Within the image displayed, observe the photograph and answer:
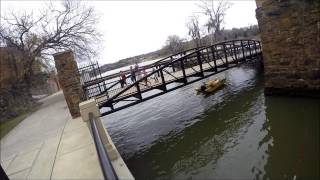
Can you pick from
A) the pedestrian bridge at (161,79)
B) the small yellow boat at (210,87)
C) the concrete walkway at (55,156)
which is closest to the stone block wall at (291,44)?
the pedestrian bridge at (161,79)

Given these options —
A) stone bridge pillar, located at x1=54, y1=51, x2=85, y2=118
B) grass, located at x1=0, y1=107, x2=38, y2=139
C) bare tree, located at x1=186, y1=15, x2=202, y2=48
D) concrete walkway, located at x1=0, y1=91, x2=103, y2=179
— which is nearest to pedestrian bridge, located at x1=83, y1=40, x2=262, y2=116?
stone bridge pillar, located at x1=54, y1=51, x2=85, y2=118

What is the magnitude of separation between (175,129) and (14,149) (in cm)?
603

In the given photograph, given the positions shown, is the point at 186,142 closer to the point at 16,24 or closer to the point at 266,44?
the point at 266,44

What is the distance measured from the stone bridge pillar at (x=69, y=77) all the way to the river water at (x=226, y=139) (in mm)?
2655

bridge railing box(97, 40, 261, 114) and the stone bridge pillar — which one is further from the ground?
the stone bridge pillar

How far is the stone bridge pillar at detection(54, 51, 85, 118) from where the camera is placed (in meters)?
11.1

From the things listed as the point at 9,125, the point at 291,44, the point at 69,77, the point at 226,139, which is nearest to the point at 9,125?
the point at 9,125

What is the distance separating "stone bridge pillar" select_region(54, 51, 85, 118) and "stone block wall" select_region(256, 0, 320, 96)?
7.78 metres

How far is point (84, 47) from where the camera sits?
27.4 metres

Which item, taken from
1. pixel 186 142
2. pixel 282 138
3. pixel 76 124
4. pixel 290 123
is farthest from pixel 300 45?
pixel 76 124

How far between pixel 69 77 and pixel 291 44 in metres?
8.56

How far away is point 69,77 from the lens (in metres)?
11.2

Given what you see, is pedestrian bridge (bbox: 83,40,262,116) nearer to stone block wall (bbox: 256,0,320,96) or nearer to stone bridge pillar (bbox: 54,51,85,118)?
stone bridge pillar (bbox: 54,51,85,118)

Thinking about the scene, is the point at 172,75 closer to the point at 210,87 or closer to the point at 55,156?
the point at 210,87
